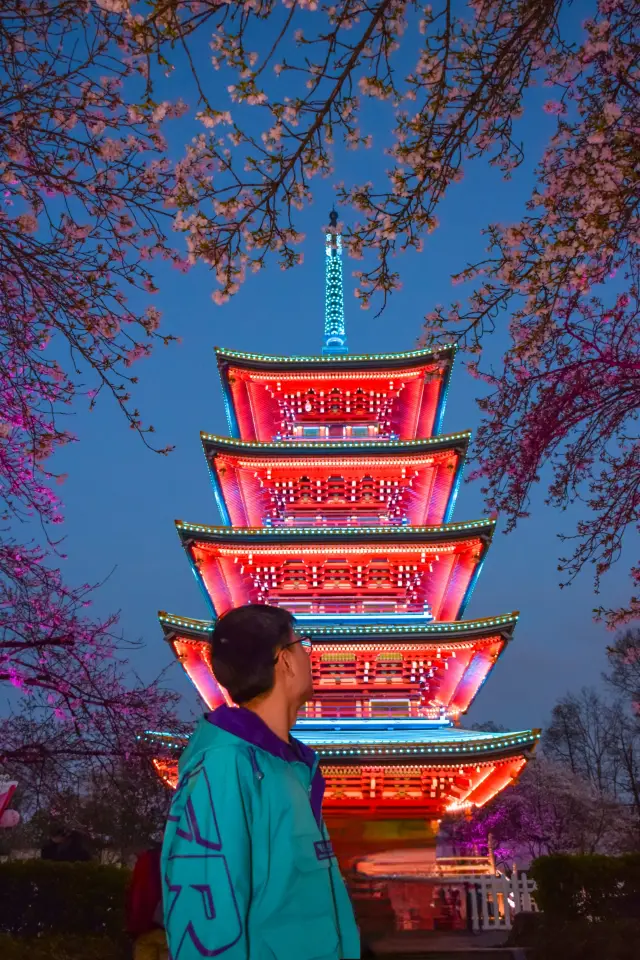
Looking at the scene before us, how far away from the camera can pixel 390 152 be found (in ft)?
16.7

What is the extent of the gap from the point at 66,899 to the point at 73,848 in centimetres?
122

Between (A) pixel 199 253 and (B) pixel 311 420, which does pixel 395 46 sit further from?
(B) pixel 311 420

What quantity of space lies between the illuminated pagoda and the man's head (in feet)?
33.7

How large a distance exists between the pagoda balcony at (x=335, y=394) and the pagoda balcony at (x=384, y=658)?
524 centimetres

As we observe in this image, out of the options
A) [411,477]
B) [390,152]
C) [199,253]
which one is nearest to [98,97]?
[199,253]

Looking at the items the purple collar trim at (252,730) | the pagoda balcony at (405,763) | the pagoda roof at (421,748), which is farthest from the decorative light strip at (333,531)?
the purple collar trim at (252,730)

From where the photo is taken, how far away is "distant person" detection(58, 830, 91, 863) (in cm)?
812

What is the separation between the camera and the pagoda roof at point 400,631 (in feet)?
44.0

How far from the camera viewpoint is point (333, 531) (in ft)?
47.4

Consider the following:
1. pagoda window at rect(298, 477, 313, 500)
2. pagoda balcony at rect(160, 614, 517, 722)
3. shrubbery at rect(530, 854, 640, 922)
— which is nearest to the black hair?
shrubbery at rect(530, 854, 640, 922)

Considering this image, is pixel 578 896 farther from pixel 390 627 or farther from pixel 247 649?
pixel 247 649

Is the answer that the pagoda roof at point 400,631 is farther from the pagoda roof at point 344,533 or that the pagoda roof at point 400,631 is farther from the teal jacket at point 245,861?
the teal jacket at point 245,861

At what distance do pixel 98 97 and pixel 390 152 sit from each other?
2.13 metres

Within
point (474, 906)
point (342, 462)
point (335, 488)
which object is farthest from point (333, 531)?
point (474, 906)
